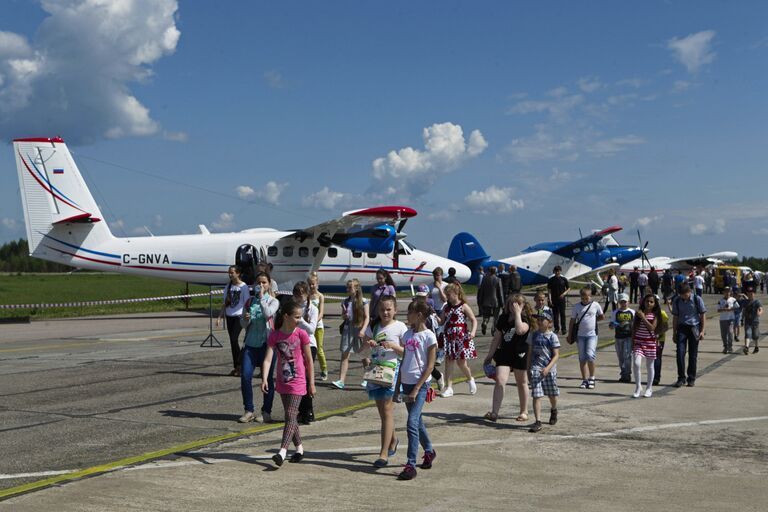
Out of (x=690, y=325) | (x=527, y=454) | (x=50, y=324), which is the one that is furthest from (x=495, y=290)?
(x=50, y=324)

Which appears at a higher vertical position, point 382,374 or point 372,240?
point 372,240

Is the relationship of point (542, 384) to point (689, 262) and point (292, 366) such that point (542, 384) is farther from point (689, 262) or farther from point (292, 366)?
point (689, 262)

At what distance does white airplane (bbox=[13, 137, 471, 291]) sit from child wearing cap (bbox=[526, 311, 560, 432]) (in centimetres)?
1671

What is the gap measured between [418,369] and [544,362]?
2.67 metres

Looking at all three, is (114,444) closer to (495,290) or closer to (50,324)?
(495,290)

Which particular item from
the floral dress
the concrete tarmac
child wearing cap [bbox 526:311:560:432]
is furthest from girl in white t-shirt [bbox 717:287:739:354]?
child wearing cap [bbox 526:311:560:432]

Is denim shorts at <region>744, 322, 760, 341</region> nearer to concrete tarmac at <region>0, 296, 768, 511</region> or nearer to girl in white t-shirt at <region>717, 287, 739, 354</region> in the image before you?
girl in white t-shirt at <region>717, 287, 739, 354</region>

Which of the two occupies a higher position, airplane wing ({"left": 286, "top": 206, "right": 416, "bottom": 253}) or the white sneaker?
airplane wing ({"left": 286, "top": 206, "right": 416, "bottom": 253})

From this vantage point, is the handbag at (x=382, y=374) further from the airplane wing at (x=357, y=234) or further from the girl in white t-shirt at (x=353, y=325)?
the airplane wing at (x=357, y=234)

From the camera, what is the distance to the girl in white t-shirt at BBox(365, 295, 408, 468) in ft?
22.9

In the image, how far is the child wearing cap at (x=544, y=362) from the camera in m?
8.88

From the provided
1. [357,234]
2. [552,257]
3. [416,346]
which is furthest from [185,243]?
[552,257]

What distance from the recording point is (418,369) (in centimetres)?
692

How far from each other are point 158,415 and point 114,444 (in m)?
1.62
